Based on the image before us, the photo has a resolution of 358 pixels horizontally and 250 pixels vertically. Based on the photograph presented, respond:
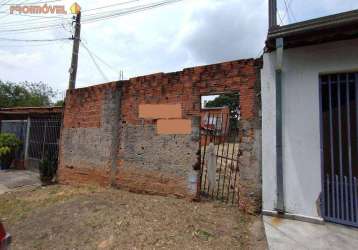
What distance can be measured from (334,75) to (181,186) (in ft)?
11.5

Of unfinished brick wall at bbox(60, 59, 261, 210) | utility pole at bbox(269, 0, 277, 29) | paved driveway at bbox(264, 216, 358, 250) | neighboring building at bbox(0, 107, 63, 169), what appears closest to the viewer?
paved driveway at bbox(264, 216, 358, 250)

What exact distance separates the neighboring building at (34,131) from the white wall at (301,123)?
7904 mm

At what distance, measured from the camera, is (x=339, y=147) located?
427cm

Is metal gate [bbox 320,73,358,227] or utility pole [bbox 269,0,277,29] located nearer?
metal gate [bbox 320,73,358,227]

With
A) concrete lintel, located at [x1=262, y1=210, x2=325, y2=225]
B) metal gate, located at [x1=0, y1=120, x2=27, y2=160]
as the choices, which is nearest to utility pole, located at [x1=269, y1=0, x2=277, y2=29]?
concrete lintel, located at [x1=262, y1=210, x2=325, y2=225]

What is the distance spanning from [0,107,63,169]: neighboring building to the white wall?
311 inches

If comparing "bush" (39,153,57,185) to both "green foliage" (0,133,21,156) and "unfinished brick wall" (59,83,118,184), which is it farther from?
"green foliage" (0,133,21,156)

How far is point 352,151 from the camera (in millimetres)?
4293

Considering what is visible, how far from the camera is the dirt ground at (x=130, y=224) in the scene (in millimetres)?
4078

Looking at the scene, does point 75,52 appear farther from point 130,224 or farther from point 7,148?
point 130,224

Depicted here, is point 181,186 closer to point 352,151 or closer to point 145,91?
point 145,91

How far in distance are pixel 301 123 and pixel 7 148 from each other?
38.5 ft

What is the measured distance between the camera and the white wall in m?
4.27

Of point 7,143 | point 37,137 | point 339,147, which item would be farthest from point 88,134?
point 339,147
